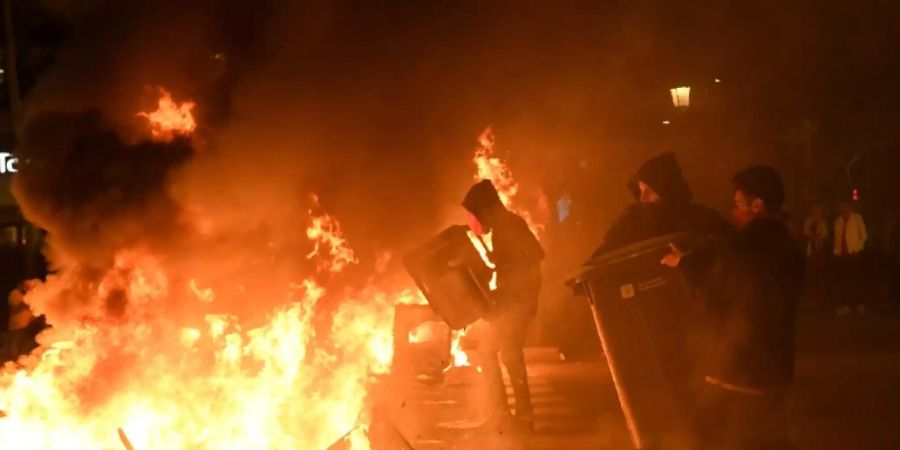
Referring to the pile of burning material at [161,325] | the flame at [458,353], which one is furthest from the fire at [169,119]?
the flame at [458,353]

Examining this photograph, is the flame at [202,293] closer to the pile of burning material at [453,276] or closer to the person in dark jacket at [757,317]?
the pile of burning material at [453,276]

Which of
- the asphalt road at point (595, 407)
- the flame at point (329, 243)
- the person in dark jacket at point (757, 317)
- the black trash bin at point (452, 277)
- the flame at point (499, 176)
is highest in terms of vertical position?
the flame at point (499, 176)

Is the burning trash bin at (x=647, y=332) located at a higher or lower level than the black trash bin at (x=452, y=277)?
lower

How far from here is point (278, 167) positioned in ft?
33.9

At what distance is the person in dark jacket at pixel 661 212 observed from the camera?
6.82 metres

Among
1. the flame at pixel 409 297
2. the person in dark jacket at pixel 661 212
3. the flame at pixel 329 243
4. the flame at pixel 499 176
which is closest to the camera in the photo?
the person in dark jacket at pixel 661 212

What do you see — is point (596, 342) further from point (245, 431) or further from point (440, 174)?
point (245, 431)

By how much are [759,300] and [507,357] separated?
3.41 metres

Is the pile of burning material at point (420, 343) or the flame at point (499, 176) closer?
the pile of burning material at point (420, 343)

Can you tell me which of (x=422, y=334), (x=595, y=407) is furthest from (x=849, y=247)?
(x=422, y=334)

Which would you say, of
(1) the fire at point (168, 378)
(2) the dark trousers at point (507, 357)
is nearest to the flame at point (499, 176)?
(2) the dark trousers at point (507, 357)

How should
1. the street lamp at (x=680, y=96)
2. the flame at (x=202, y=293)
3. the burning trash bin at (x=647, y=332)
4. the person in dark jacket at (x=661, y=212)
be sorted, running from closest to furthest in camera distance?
the burning trash bin at (x=647, y=332) < the person in dark jacket at (x=661, y=212) < the flame at (x=202, y=293) < the street lamp at (x=680, y=96)

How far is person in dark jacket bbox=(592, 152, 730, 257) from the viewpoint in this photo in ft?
22.4

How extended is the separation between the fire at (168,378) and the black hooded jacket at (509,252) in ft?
4.59
